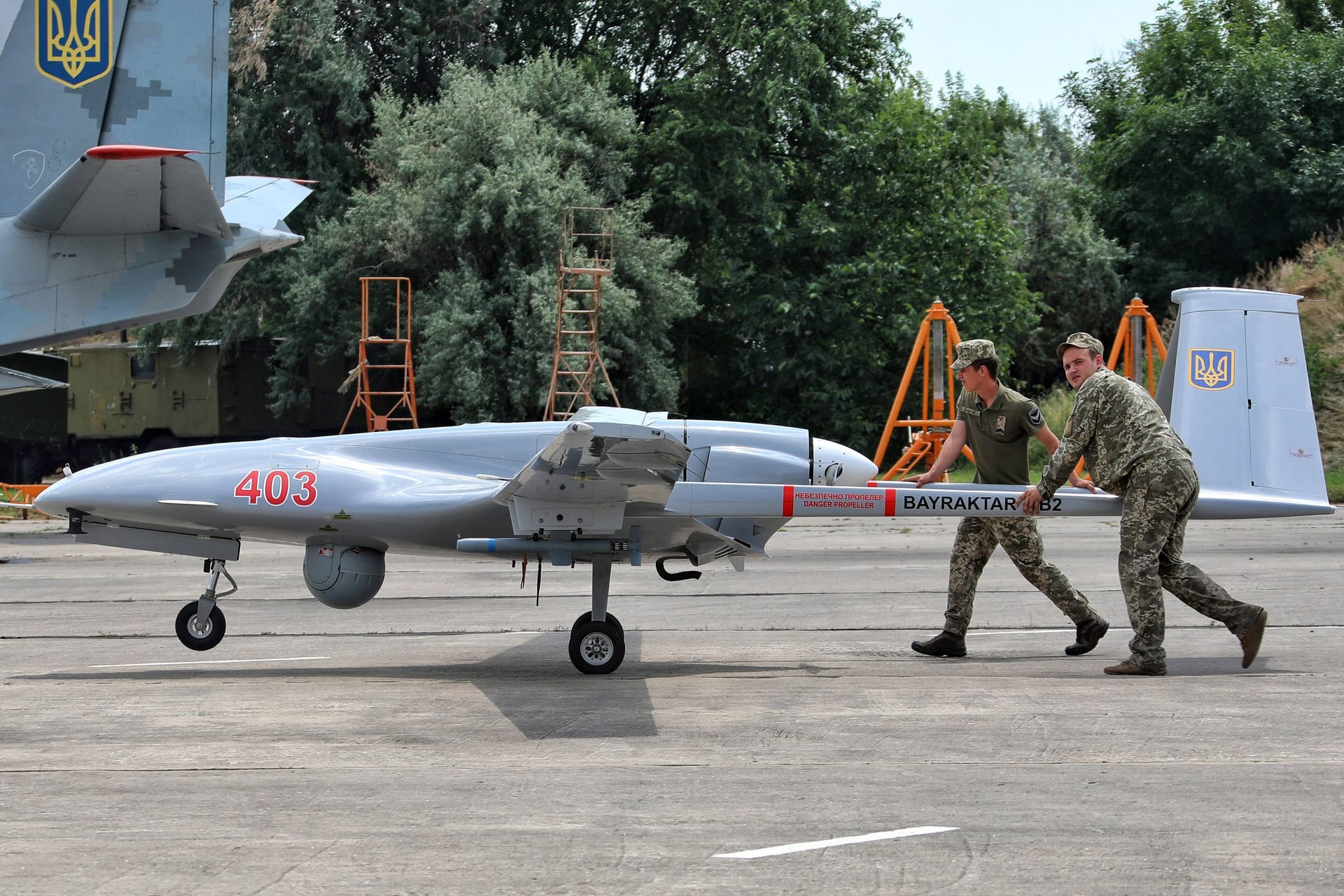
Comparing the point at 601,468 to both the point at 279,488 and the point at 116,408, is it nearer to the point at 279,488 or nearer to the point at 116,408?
the point at 279,488

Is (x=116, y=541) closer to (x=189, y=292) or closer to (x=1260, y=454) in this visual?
(x=189, y=292)

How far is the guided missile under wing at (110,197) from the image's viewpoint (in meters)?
15.1

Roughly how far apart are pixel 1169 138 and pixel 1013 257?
7.24 meters

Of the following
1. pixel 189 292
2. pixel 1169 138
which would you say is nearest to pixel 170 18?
pixel 189 292

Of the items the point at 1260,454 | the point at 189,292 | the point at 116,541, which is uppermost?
the point at 189,292

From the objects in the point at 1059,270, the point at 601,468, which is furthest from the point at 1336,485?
the point at 601,468

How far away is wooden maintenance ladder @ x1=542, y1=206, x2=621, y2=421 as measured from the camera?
91.7 feet

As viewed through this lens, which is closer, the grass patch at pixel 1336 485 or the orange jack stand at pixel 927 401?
the orange jack stand at pixel 927 401

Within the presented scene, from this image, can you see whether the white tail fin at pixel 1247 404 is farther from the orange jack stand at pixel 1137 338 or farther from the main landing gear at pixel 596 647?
the orange jack stand at pixel 1137 338

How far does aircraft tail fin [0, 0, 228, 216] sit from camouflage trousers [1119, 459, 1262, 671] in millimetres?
12544

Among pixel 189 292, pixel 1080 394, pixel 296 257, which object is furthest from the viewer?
pixel 296 257

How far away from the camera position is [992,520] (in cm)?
893

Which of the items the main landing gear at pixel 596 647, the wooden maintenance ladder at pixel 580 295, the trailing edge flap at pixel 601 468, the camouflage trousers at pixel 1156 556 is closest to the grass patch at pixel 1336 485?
the wooden maintenance ladder at pixel 580 295

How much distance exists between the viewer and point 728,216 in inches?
1422
